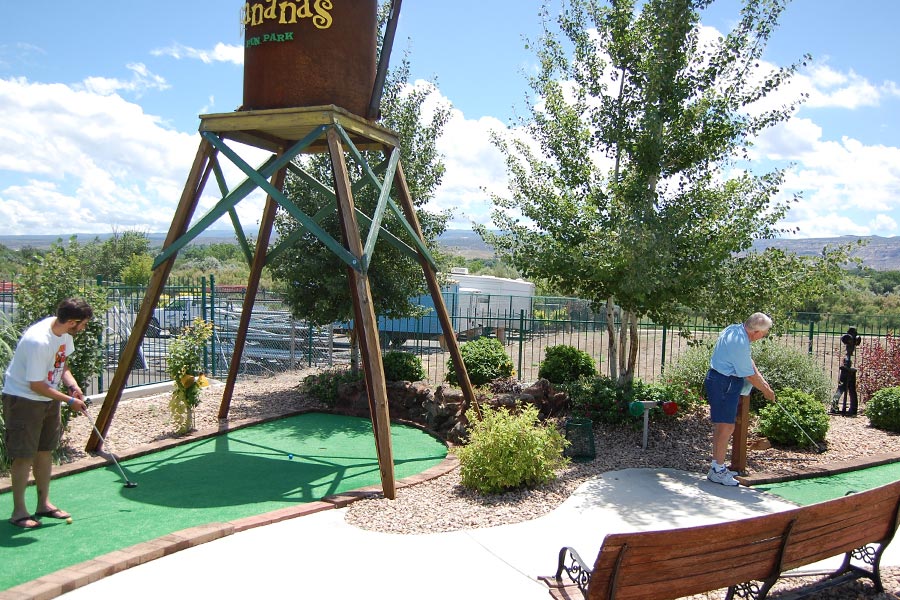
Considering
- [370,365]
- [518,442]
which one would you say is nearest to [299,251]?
[370,365]

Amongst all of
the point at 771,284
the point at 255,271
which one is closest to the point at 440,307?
the point at 255,271

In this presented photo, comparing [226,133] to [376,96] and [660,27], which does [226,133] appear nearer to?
[376,96]

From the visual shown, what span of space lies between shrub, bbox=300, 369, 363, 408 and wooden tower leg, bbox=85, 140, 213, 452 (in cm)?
346

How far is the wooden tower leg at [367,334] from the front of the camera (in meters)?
6.23

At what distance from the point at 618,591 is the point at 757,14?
7642 millimetres

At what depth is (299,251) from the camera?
10773 mm

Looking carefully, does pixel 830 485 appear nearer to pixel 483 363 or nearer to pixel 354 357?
pixel 483 363

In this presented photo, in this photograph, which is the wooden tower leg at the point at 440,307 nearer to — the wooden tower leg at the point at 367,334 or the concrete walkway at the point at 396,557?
the wooden tower leg at the point at 367,334

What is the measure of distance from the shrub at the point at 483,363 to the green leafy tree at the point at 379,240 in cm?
160

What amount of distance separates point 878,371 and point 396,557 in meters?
9.88

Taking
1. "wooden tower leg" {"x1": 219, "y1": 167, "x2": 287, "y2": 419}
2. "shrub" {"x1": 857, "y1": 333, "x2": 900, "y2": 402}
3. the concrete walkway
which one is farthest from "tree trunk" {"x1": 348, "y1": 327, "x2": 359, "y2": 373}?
"shrub" {"x1": 857, "y1": 333, "x2": 900, "y2": 402}

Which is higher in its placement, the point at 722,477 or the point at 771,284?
the point at 771,284

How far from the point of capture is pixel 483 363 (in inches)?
391

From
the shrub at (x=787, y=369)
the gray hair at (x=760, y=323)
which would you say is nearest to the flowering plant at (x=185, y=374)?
the gray hair at (x=760, y=323)
